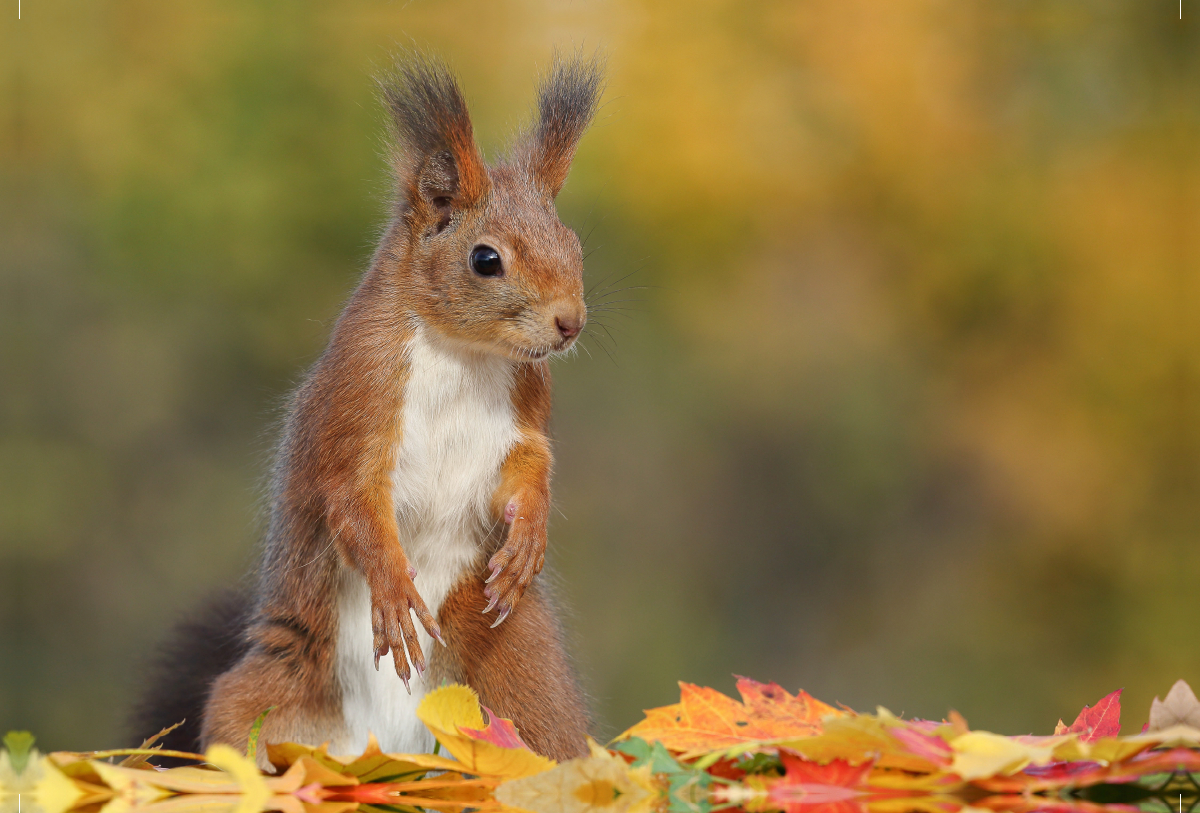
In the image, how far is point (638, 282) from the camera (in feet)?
7.97

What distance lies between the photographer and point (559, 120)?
100 centimetres

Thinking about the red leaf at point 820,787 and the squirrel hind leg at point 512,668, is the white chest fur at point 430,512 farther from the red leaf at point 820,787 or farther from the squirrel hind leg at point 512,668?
the red leaf at point 820,787

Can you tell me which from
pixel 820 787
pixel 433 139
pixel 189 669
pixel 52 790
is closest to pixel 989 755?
pixel 820 787

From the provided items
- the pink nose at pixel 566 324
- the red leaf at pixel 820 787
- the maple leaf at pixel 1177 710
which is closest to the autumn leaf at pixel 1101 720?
the maple leaf at pixel 1177 710

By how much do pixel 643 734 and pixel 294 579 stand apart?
448 mm

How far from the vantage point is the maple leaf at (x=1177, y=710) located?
550 mm

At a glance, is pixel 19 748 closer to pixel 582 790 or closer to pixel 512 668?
pixel 582 790

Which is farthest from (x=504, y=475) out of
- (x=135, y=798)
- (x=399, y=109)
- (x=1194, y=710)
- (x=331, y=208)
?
(x=331, y=208)

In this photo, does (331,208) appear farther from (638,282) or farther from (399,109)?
(399,109)

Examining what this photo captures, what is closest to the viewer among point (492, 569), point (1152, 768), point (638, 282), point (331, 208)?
point (1152, 768)

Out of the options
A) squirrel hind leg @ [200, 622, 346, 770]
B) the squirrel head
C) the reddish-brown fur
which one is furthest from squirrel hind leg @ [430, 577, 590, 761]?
the squirrel head

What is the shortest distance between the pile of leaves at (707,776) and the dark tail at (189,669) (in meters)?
0.53

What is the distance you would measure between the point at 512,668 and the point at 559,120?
1.71ft

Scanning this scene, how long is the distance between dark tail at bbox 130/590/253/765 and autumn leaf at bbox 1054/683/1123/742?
77cm
